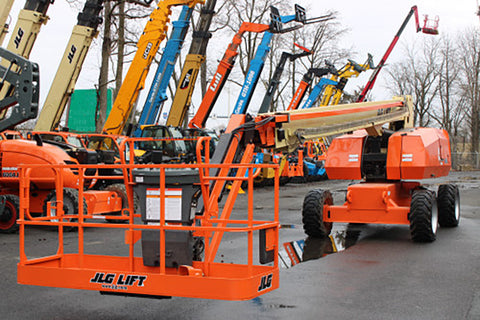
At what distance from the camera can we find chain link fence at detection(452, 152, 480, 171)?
5145 centimetres

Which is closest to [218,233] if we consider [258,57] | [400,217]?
[400,217]

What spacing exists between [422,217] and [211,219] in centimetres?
563

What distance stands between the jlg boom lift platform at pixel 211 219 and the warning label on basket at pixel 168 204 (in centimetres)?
1

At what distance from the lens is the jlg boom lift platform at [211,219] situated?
548 centimetres

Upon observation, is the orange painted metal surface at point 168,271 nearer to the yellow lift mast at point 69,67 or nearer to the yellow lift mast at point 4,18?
the yellow lift mast at point 4,18

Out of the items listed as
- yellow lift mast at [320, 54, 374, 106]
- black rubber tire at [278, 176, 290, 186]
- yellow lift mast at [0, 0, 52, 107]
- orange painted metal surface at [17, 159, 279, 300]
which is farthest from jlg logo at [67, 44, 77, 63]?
yellow lift mast at [320, 54, 374, 106]

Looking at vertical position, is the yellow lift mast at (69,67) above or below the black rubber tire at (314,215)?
above

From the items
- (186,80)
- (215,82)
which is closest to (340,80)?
(215,82)

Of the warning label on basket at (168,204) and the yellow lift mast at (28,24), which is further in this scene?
the yellow lift mast at (28,24)

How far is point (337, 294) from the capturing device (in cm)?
707

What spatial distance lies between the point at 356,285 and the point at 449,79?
56187 mm

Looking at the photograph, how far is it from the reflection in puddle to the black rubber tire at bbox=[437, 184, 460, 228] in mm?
1951

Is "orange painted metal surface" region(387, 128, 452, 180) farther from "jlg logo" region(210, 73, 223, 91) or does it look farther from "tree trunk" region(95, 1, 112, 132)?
"tree trunk" region(95, 1, 112, 132)

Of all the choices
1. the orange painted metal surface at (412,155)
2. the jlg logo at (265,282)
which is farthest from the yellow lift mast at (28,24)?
the jlg logo at (265,282)
